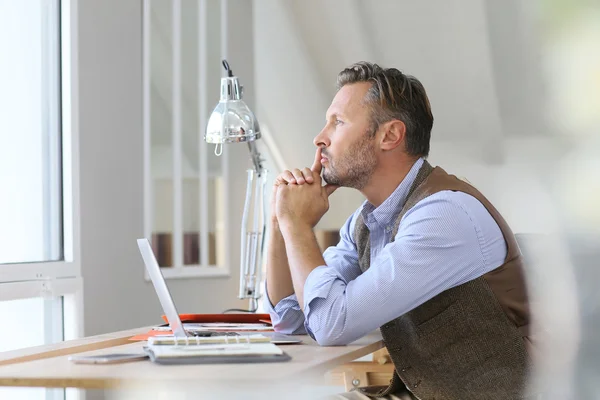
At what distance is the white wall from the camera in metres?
2.47

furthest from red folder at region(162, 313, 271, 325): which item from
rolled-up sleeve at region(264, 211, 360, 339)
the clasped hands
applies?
the clasped hands

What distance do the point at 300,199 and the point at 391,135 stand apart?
0.26 m

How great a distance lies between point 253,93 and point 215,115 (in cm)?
121

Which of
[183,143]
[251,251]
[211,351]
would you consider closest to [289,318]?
[211,351]

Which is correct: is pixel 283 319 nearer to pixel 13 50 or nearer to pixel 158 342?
pixel 158 342

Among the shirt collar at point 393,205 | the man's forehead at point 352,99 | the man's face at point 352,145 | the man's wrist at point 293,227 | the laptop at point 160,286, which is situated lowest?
the laptop at point 160,286

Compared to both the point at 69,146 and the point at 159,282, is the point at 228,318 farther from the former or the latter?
the point at 69,146

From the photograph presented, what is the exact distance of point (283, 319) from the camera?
59.0 inches

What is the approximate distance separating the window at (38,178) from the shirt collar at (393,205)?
3.92ft

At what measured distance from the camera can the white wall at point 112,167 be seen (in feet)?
8.11

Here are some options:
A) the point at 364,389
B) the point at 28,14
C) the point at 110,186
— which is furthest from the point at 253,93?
the point at 364,389

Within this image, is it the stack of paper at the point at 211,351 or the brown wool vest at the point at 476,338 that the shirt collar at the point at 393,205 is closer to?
the brown wool vest at the point at 476,338

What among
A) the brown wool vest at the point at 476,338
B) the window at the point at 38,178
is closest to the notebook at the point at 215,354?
the brown wool vest at the point at 476,338

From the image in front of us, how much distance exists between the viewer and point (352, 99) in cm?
158
